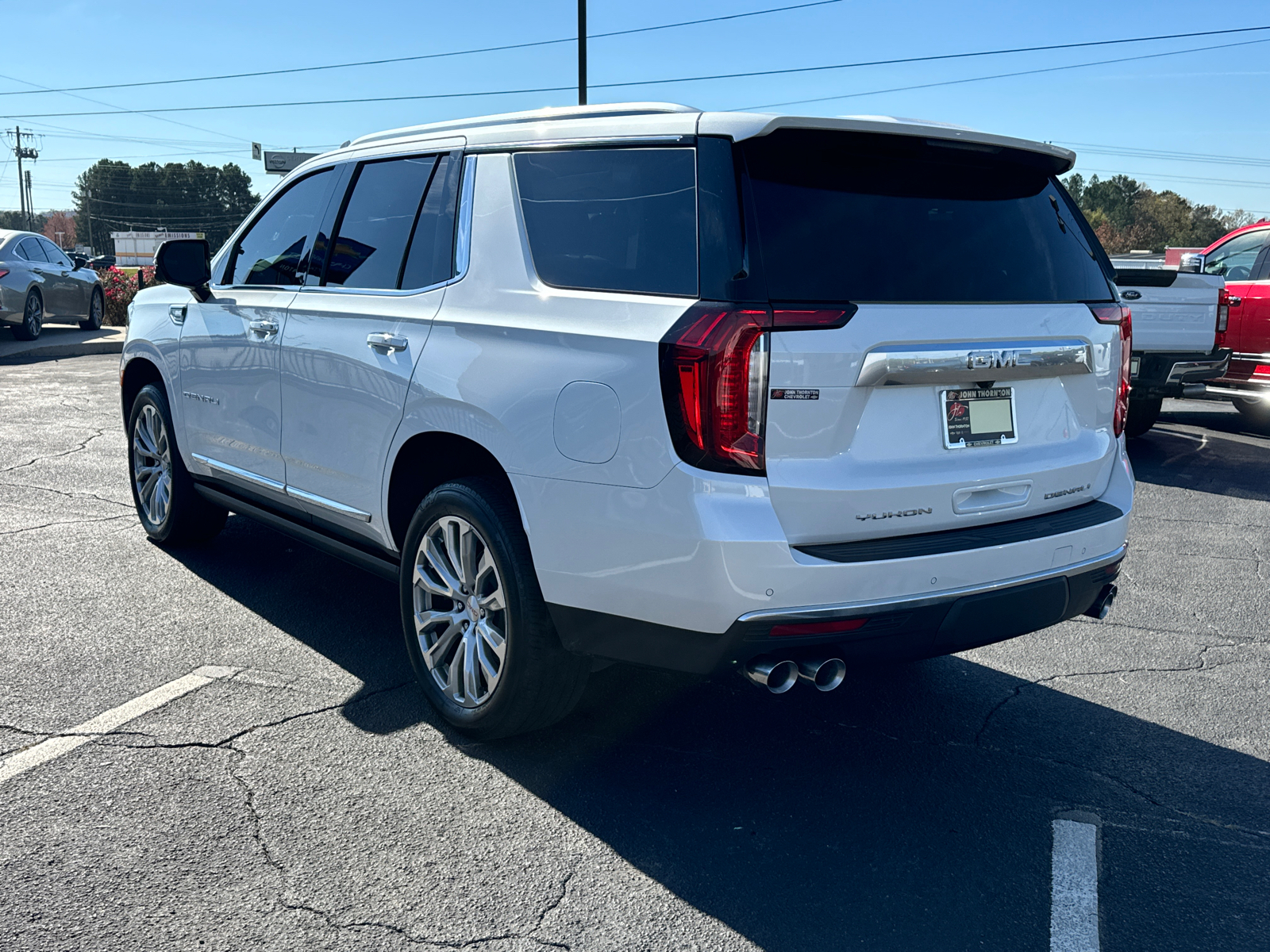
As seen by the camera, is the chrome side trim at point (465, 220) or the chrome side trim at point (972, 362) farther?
the chrome side trim at point (465, 220)

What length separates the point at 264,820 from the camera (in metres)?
3.24

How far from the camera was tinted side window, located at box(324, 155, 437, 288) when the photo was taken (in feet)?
13.7

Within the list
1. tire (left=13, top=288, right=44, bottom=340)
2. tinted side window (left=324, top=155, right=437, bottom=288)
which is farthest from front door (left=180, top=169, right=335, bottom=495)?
tire (left=13, top=288, right=44, bottom=340)

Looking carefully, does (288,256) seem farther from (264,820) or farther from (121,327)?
(121,327)

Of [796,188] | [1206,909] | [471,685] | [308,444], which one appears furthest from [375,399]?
[1206,909]

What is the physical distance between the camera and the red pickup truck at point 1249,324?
10.8 metres

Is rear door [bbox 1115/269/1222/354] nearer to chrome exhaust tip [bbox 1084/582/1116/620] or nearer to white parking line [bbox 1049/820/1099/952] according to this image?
chrome exhaust tip [bbox 1084/582/1116/620]

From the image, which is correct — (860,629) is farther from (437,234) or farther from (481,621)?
(437,234)

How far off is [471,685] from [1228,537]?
537cm

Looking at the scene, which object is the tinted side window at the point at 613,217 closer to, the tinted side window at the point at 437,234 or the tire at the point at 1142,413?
the tinted side window at the point at 437,234

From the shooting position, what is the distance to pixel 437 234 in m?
3.99

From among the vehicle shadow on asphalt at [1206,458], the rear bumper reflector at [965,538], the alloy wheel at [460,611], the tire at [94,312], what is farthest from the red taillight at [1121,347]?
the tire at [94,312]

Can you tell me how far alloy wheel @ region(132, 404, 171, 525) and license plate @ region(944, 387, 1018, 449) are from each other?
4223mm

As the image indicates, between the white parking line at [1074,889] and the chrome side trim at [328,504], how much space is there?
2606mm
